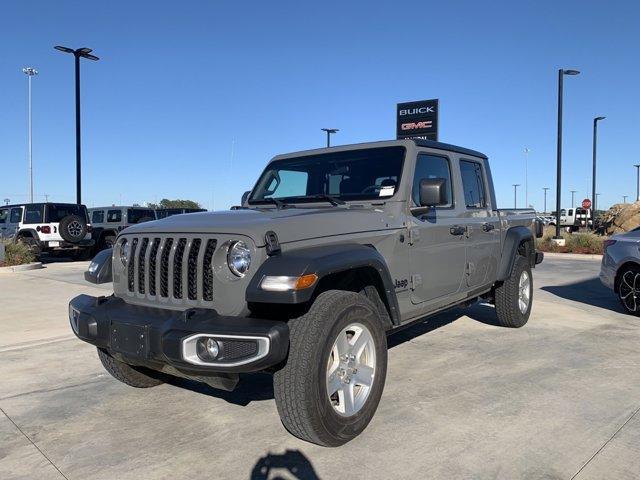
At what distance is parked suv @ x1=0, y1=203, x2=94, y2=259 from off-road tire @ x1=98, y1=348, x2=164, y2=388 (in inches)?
494

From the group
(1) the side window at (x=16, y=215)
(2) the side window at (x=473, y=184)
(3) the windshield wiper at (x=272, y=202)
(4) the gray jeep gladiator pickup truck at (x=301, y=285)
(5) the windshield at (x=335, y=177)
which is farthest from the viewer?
(1) the side window at (x=16, y=215)

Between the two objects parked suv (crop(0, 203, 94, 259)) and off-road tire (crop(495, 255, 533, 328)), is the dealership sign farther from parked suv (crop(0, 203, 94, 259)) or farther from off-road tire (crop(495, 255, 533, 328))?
off-road tire (crop(495, 255, 533, 328))

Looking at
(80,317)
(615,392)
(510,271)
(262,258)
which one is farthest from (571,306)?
(80,317)

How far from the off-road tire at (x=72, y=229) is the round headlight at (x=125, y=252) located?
507 inches

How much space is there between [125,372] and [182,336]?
1509 mm

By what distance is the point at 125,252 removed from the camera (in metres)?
3.70

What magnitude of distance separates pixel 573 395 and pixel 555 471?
1.34 meters

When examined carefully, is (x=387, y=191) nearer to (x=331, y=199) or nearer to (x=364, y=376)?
(x=331, y=199)

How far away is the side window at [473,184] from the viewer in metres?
5.31

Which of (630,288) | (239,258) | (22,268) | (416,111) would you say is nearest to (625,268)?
(630,288)

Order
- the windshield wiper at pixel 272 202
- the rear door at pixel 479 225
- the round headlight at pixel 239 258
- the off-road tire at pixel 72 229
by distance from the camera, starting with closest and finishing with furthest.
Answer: the round headlight at pixel 239 258 < the windshield wiper at pixel 272 202 < the rear door at pixel 479 225 < the off-road tire at pixel 72 229

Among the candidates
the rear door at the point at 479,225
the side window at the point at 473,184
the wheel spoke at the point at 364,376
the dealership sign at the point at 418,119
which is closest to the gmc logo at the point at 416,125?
the dealership sign at the point at 418,119

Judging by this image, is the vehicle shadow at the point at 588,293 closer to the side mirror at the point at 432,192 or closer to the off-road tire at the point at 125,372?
the side mirror at the point at 432,192

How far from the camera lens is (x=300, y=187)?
4.70m
